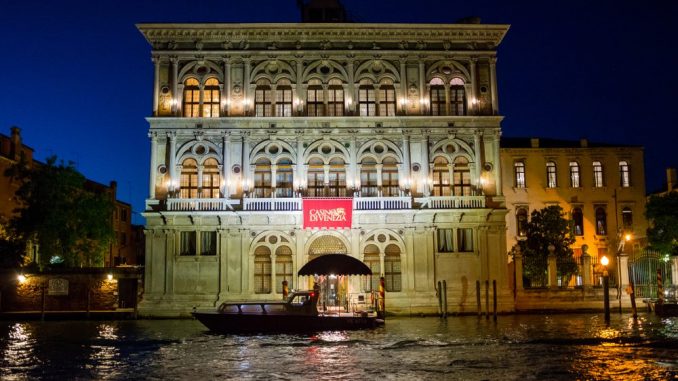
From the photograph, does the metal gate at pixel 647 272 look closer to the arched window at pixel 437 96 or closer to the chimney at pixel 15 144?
the arched window at pixel 437 96

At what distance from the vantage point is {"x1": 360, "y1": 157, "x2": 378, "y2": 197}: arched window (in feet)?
125

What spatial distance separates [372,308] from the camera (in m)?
34.9

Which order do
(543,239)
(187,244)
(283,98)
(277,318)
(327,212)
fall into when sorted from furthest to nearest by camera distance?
1. (543,239)
2. (283,98)
3. (187,244)
4. (327,212)
5. (277,318)

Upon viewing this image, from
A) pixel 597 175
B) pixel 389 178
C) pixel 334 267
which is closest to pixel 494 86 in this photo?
pixel 389 178

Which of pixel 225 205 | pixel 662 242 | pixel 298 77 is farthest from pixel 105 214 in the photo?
pixel 662 242

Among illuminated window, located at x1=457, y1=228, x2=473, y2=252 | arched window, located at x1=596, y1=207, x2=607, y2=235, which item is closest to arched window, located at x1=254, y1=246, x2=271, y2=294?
illuminated window, located at x1=457, y1=228, x2=473, y2=252

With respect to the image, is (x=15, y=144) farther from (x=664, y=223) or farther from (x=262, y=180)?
(x=664, y=223)

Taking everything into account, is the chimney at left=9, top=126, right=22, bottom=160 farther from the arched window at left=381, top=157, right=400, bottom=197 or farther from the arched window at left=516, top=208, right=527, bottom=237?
the arched window at left=516, top=208, right=527, bottom=237

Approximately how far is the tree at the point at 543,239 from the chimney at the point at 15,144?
31.3 metres

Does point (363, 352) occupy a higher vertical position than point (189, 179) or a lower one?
lower

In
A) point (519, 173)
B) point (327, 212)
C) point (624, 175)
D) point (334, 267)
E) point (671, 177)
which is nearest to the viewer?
point (334, 267)

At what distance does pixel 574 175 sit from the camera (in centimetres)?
4956

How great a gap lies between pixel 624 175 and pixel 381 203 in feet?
70.2

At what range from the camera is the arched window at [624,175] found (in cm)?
4972
